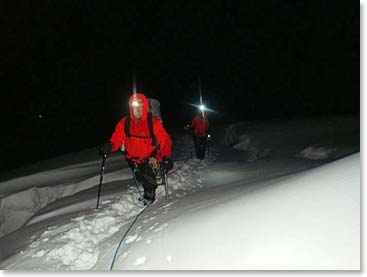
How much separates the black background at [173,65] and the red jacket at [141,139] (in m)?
20.8

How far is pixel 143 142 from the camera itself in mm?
5703

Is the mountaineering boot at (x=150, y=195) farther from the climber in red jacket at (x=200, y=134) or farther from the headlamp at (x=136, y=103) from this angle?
the climber in red jacket at (x=200, y=134)

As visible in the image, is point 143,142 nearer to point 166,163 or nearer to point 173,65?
point 166,163

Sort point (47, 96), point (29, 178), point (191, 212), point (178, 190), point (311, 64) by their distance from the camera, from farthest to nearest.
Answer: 1. point (311, 64)
2. point (47, 96)
3. point (29, 178)
4. point (178, 190)
5. point (191, 212)

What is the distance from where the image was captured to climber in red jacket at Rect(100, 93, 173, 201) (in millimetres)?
5559

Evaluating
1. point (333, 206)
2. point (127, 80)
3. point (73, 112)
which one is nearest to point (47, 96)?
point (73, 112)

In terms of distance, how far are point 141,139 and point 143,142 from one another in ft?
0.23

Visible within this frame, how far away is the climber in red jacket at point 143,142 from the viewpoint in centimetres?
556

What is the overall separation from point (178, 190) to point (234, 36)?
61.4m

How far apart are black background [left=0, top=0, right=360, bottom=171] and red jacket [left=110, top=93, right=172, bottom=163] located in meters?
20.8

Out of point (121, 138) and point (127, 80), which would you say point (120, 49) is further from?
point (121, 138)

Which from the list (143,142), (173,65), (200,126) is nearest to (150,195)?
(143,142)

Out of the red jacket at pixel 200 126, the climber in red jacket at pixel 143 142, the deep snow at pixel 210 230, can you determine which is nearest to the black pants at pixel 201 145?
the red jacket at pixel 200 126

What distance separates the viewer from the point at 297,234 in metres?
2.65
